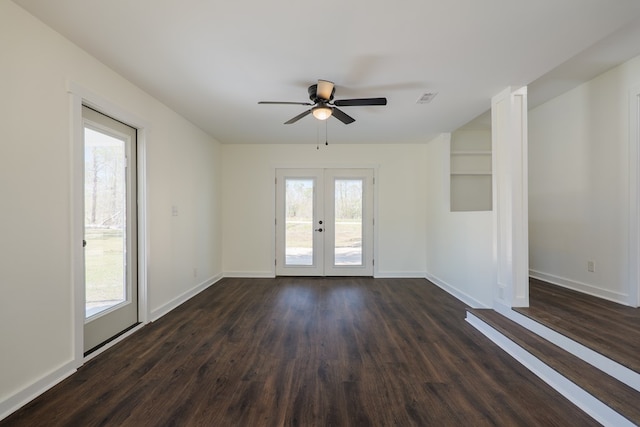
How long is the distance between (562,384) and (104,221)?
4009 mm

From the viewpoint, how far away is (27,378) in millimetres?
1833

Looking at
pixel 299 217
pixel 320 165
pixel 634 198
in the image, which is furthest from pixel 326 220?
pixel 634 198

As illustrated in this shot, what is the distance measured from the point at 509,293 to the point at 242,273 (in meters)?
4.32

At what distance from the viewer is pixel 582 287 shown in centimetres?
340

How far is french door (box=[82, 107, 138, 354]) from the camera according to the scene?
244 cm

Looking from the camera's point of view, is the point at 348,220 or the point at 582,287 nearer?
the point at 582,287

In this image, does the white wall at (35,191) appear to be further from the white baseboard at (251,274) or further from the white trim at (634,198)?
the white trim at (634,198)

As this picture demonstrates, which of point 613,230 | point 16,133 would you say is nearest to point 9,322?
point 16,133

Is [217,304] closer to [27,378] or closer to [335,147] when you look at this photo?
[27,378]

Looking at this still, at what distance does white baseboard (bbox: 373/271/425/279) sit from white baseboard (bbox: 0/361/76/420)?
442 centimetres

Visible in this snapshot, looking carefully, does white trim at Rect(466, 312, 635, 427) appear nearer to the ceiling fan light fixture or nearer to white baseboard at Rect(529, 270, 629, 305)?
white baseboard at Rect(529, 270, 629, 305)

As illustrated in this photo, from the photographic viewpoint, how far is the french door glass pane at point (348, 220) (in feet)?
17.6

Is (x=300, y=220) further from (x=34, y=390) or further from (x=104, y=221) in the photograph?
(x=34, y=390)

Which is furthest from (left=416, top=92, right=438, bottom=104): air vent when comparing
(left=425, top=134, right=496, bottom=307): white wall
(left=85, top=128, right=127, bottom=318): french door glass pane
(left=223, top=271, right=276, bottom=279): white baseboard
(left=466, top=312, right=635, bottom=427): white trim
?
(left=223, top=271, right=276, bottom=279): white baseboard
